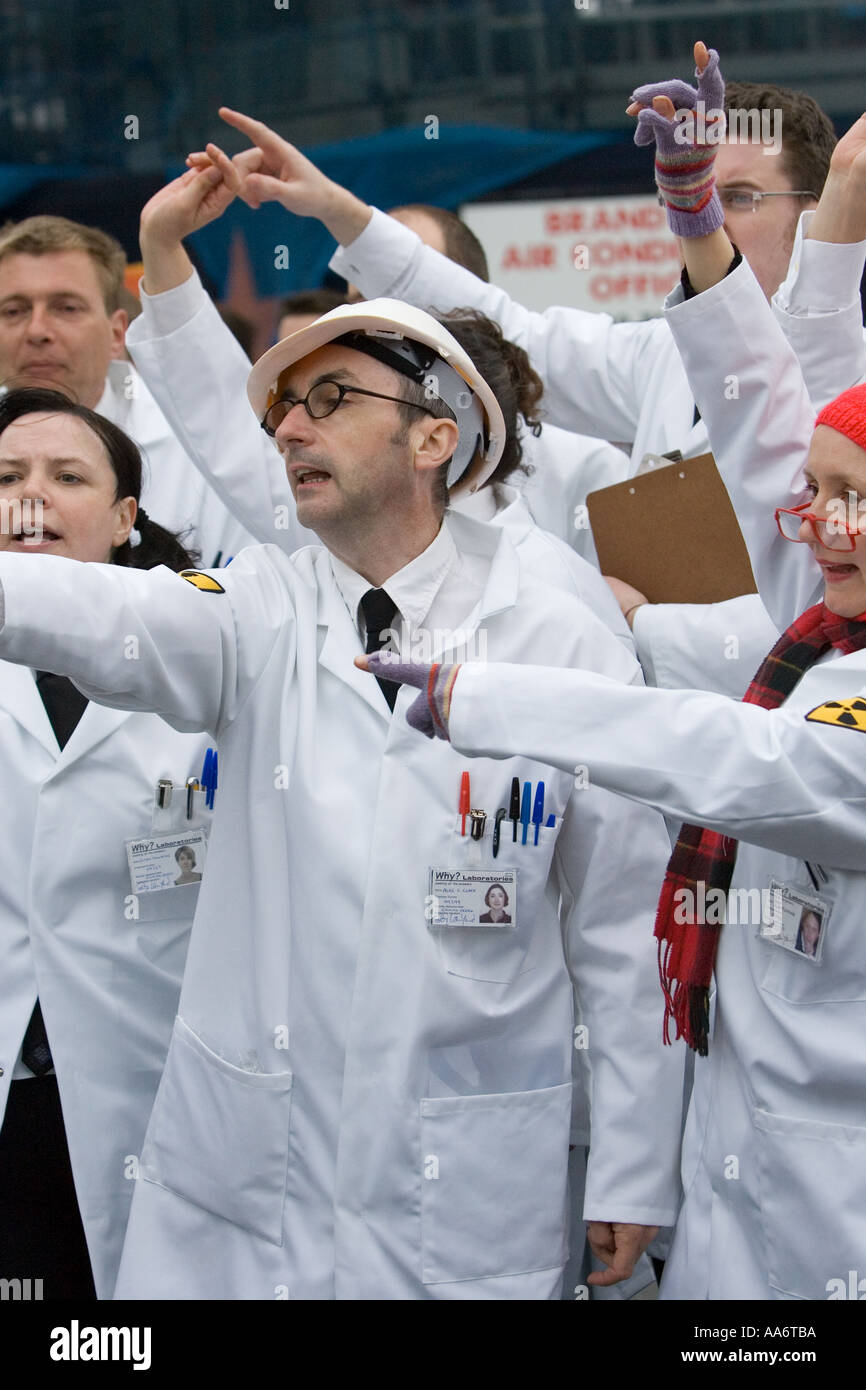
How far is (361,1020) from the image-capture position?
6.08 feet

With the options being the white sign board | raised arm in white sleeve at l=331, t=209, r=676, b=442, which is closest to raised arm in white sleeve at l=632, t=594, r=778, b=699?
raised arm in white sleeve at l=331, t=209, r=676, b=442

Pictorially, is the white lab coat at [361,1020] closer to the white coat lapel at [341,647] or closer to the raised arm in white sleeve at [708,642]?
the white coat lapel at [341,647]

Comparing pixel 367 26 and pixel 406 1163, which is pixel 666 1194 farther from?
pixel 367 26

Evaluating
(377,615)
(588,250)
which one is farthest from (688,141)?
(588,250)

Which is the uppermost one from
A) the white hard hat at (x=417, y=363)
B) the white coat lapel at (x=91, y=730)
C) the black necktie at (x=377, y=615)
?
the white hard hat at (x=417, y=363)

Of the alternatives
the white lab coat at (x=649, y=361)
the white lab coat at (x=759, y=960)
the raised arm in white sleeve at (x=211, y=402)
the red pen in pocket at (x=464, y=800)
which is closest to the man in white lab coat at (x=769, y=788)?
the white lab coat at (x=759, y=960)

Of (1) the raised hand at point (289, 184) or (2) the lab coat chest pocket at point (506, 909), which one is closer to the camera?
(2) the lab coat chest pocket at point (506, 909)

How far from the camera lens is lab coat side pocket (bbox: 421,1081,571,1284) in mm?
1854

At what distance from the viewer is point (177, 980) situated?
7.12 ft

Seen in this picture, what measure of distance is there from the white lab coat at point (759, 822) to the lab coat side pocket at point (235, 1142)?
501 mm

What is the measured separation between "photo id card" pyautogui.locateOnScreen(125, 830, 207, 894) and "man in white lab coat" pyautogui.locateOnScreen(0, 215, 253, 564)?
1.01 m

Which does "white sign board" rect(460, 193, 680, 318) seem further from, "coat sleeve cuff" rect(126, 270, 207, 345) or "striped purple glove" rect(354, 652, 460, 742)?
"striped purple glove" rect(354, 652, 460, 742)

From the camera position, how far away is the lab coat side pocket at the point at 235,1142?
1.87 metres

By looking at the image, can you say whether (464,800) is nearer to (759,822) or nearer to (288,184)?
(759,822)
